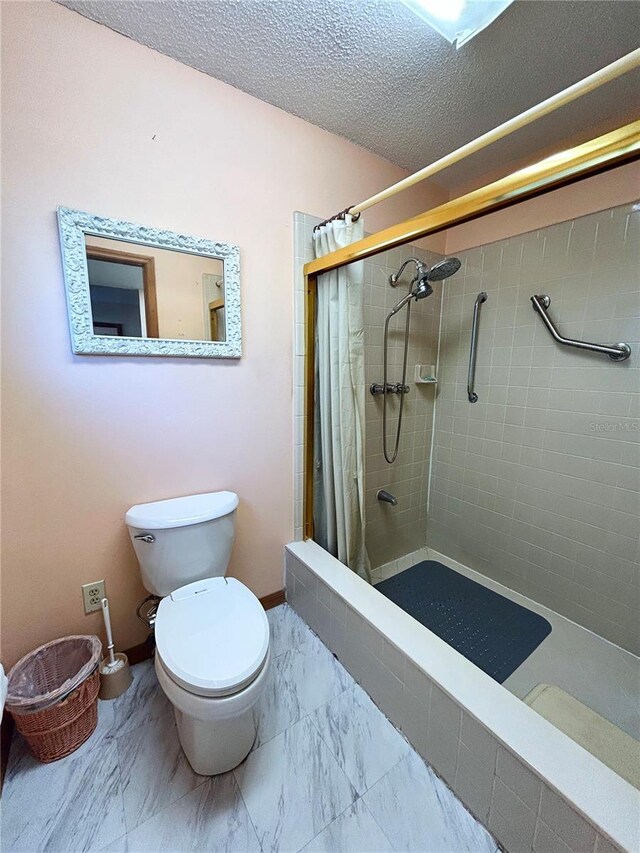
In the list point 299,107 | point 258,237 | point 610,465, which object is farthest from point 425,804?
point 299,107

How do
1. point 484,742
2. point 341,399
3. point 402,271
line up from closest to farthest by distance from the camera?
point 484,742
point 341,399
point 402,271

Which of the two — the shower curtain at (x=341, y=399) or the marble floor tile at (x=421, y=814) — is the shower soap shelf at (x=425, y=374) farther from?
the marble floor tile at (x=421, y=814)

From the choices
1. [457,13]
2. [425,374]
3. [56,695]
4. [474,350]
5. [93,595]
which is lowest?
[56,695]

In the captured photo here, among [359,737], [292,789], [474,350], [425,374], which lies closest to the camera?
[292,789]

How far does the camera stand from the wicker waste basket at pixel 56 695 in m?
0.99

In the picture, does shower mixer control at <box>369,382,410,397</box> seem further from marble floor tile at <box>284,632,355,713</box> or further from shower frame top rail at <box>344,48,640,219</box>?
marble floor tile at <box>284,632,355,713</box>

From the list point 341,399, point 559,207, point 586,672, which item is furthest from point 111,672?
point 559,207

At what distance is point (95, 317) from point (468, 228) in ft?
6.34

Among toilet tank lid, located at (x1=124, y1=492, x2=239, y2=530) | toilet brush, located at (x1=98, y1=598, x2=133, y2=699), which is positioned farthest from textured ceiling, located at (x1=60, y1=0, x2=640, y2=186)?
toilet brush, located at (x1=98, y1=598, x2=133, y2=699)

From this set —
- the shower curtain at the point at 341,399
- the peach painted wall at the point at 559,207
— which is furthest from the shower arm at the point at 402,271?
the shower curtain at the point at 341,399

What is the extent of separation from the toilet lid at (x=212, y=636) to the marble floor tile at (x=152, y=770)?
1.27 ft

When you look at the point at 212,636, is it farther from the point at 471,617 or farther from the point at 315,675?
the point at 471,617

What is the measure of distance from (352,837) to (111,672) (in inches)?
36.6

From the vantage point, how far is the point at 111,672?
4.05ft
